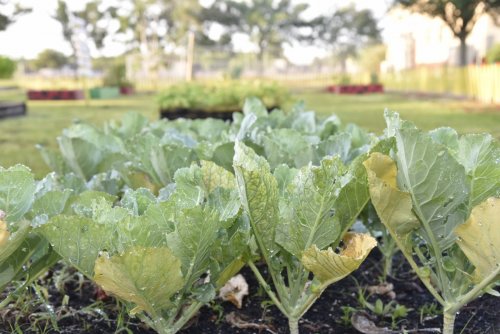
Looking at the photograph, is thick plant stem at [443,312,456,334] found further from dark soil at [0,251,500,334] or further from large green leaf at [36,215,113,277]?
large green leaf at [36,215,113,277]

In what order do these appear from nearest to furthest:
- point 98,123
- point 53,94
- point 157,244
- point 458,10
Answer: point 157,244
point 98,123
point 53,94
point 458,10

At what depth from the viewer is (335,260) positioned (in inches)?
41.1

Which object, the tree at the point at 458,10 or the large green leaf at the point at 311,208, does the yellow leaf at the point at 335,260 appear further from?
the tree at the point at 458,10

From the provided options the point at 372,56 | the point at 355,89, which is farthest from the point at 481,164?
the point at 372,56

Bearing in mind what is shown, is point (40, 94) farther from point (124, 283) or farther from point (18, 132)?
point (124, 283)

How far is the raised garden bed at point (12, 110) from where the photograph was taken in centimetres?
1042

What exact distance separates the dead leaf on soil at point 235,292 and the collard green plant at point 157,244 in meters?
0.38

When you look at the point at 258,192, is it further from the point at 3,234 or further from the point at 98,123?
the point at 98,123

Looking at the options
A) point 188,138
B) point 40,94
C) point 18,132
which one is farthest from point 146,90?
point 188,138

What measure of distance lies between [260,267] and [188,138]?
58 centimetres

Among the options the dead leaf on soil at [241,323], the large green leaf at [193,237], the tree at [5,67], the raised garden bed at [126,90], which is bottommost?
the dead leaf on soil at [241,323]

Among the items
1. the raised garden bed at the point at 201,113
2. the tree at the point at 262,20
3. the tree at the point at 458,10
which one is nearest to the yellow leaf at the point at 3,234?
the raised garden bed at the point at 201,113

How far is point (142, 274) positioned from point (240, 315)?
0.62m

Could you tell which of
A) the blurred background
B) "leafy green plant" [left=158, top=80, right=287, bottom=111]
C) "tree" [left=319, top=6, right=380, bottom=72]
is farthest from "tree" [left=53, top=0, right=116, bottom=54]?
"leafy green plant" [left=158, top=80, right=287, bottom=111]
